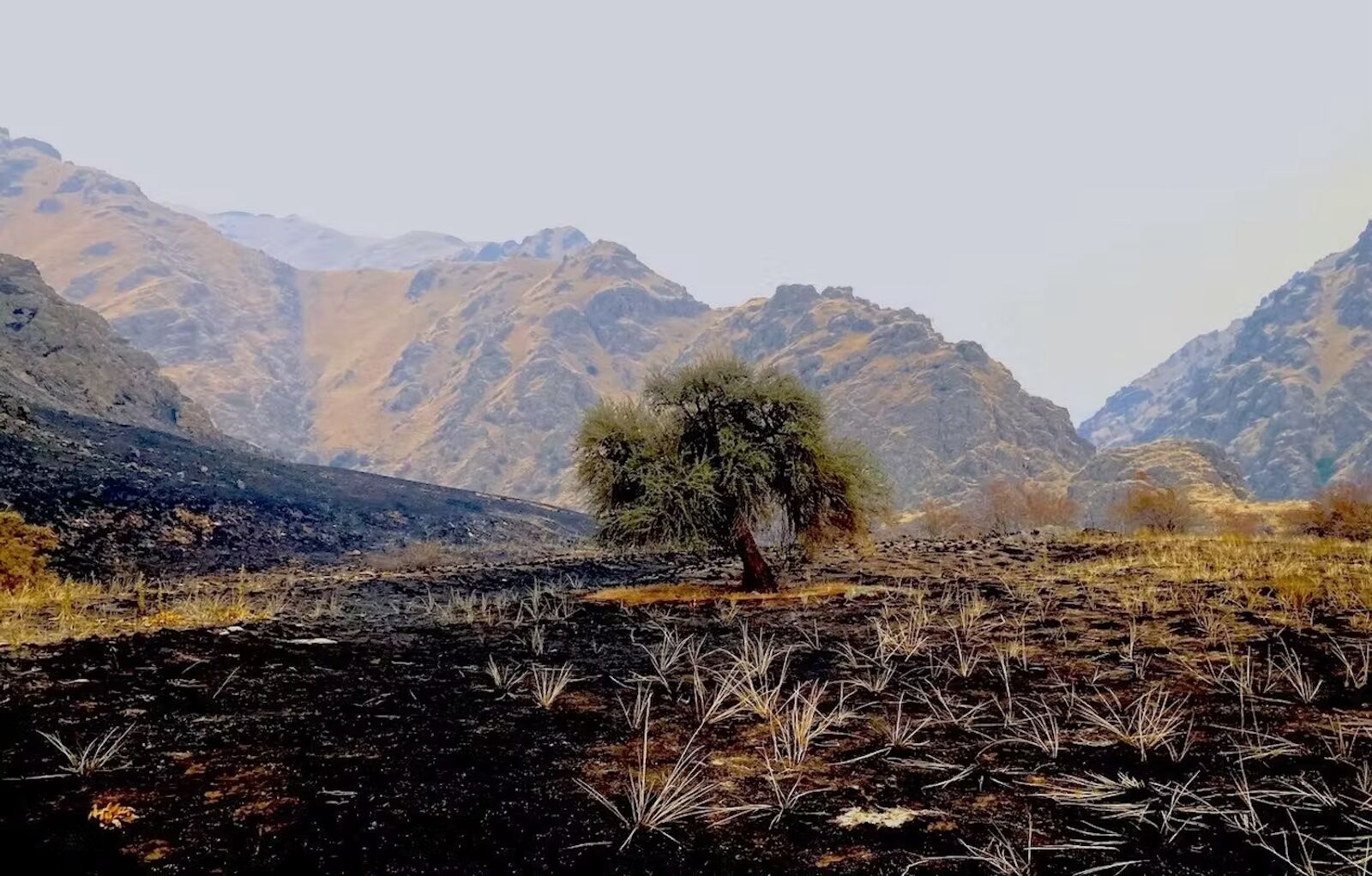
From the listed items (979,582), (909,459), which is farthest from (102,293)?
(979,582)

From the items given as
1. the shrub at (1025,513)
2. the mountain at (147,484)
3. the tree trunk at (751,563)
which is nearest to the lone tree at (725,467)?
the tree trunk at (751,563)

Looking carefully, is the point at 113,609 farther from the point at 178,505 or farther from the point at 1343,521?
the point at 1343,521

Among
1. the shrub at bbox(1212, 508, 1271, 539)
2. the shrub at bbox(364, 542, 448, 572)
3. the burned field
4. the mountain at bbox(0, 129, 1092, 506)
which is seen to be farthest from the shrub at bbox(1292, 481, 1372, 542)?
the mountain at bbox(0, 129, 1092, 506)

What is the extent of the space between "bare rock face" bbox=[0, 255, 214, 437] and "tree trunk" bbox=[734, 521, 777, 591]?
161ft

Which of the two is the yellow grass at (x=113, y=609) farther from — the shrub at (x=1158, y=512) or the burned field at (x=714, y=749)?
the shrub at (x=1158, y=512)

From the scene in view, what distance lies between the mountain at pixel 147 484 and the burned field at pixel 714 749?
A: 77.2 feet

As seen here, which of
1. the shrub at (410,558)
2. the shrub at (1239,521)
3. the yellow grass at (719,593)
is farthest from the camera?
the shrub at (1239,521)

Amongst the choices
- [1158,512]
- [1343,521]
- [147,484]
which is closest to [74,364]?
[147,484]

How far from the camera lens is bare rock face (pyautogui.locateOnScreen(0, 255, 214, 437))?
52.0m

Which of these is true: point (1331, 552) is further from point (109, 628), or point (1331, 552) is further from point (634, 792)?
point (109, 628)

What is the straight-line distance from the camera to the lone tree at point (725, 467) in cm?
1755

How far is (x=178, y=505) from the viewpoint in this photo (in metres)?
34.6

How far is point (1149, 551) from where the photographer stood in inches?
866

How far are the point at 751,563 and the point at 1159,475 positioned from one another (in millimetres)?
89983
